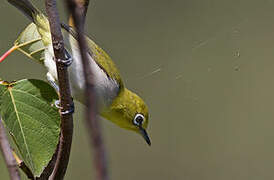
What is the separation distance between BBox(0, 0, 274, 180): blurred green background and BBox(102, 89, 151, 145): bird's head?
2.40ft

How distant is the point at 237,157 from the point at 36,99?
110 inches

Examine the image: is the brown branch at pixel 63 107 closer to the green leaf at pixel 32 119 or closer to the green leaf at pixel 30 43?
the green leaf at pixel 32 119

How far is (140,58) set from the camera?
3617mm

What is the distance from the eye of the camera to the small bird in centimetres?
175

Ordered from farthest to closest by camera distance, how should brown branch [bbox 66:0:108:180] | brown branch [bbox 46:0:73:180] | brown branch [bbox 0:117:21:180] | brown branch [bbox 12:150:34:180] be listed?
brown branch [bbox 12:150:34:180] < brown branch [bbox 46:0:73:180] < brown branch [bbox 0:117:21:180] < brown branch [bbox 66:0:108:180]

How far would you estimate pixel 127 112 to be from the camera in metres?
2.24

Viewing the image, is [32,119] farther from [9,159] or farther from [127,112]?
[127,112]

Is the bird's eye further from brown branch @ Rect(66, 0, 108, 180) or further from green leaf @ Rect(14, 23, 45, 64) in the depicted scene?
brown branch @ Rect(66, 0, 108, 180)

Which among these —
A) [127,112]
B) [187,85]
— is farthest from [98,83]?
[187,85]

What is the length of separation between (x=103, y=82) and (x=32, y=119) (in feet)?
3.50

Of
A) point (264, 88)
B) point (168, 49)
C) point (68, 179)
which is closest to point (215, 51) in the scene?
point (168, 49)

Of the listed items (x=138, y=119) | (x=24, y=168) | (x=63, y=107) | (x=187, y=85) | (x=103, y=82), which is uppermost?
(x=63, y=107)

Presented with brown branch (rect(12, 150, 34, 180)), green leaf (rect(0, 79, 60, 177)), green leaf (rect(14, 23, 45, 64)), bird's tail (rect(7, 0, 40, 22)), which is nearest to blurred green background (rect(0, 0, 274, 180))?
bird's tail (rect(7, 0, 40, 22))

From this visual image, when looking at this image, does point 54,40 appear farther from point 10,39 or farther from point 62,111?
point 10,39
